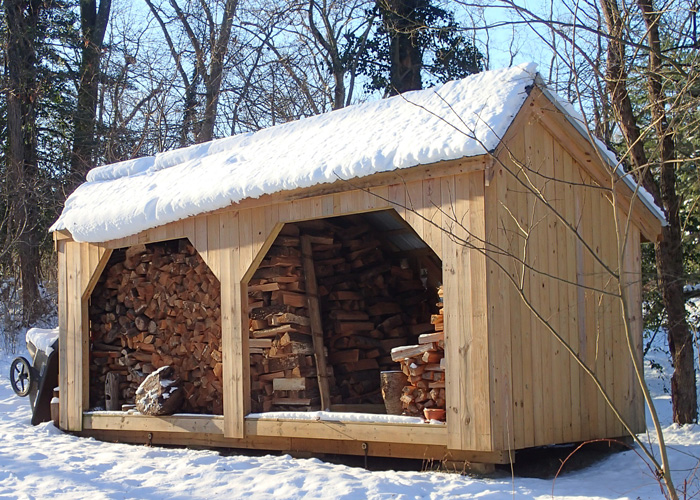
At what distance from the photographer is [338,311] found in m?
9.62

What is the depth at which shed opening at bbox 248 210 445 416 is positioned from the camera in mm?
8797

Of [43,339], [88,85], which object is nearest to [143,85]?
[88,85]

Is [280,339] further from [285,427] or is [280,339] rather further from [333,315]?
[285,427]

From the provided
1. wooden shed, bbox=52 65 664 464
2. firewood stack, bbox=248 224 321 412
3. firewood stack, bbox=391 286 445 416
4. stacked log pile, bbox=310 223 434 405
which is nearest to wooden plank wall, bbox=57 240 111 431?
wooden shed, bbox=52 65 664 464

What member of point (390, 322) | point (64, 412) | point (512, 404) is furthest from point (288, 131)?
point (64, 412)

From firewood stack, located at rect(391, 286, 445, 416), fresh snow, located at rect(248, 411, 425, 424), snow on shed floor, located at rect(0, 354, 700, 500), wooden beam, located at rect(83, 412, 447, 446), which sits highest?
firewood stack, located at rect(391, 286, 445, 416)

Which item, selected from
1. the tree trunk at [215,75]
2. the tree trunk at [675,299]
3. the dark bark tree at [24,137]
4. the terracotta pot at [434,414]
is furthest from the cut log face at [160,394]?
the tree trunk at [215,75]

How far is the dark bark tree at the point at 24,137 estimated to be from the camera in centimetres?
1783

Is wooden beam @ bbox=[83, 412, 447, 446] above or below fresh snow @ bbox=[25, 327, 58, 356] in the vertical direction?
below

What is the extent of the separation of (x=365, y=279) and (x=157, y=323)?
8.53ft

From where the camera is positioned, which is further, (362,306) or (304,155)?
(362,306)

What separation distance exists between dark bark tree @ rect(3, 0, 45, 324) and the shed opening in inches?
392

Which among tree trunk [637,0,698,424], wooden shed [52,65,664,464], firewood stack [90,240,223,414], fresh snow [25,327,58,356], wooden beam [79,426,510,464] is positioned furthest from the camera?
fresh snow [25,327,58,356]

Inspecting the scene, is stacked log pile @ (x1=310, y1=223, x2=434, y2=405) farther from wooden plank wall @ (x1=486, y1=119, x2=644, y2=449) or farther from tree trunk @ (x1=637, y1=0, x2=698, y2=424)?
tree trunk @ (x1=637, y1=0, x2=698, y2=424)
